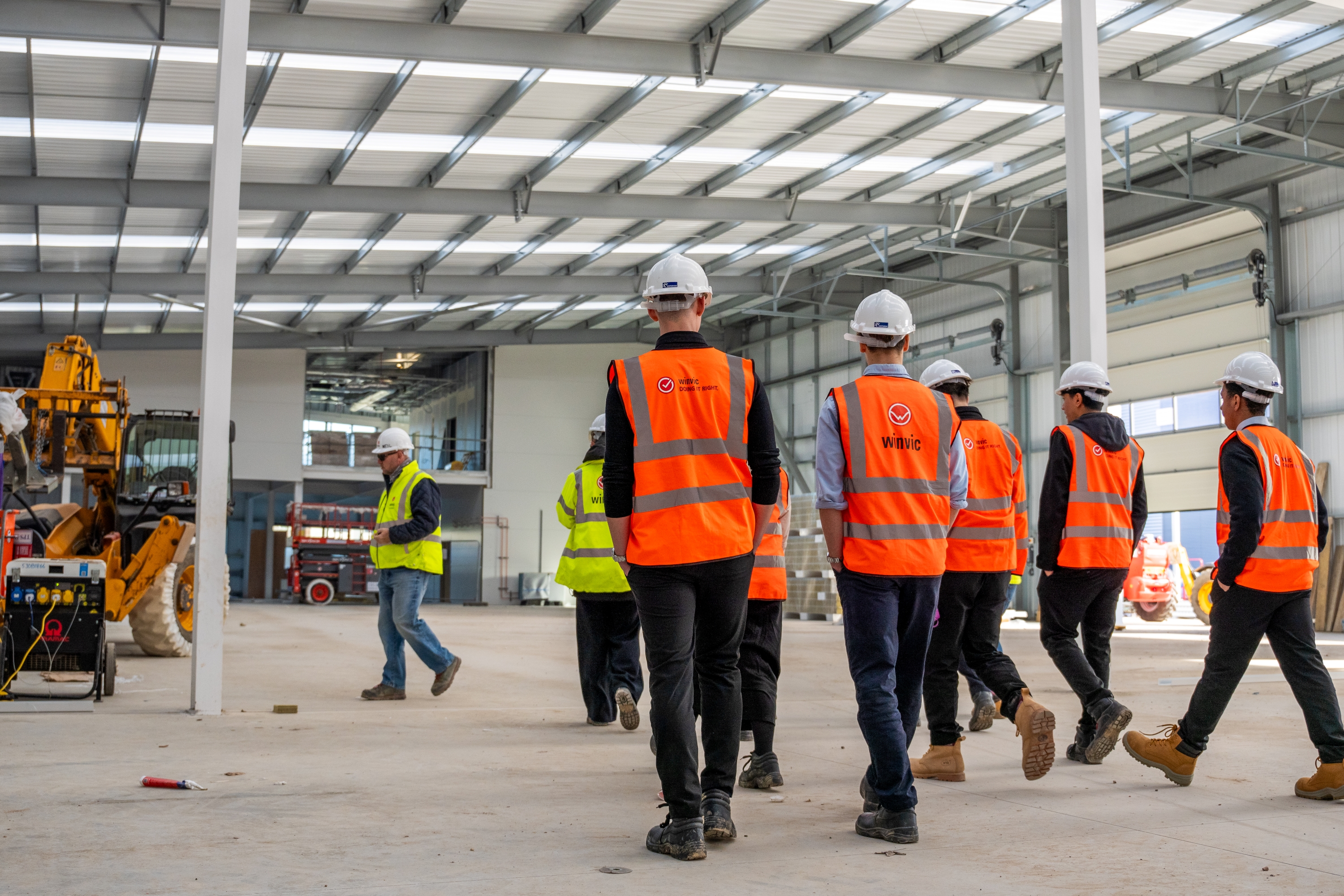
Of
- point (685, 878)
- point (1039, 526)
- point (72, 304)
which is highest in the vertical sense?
→ point (72, 304)

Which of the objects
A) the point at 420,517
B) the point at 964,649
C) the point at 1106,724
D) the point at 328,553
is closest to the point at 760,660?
the point at 964,649

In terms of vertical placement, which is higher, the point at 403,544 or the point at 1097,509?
the point at 1097,509

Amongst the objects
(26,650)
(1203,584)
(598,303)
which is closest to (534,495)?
(598,303)

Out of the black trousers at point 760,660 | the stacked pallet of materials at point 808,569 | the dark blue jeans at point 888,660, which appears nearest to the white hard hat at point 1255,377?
the dark blue jeans at point 888,660

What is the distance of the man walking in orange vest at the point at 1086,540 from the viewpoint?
5371mm

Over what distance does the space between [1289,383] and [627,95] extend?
11.9 metres

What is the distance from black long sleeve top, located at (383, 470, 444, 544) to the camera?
25.5 ft

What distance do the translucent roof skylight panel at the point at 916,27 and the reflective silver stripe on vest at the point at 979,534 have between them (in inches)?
379

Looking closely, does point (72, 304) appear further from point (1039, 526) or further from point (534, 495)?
point (1039, 526)

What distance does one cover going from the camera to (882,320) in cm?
423

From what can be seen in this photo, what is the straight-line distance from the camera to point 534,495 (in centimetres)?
3491

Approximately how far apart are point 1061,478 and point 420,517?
417 cm

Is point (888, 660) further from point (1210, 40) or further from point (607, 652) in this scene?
point (1210, 40)

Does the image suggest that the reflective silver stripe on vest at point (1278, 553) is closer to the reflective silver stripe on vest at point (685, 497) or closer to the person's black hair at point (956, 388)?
the person's black hair at point (956, 388)
